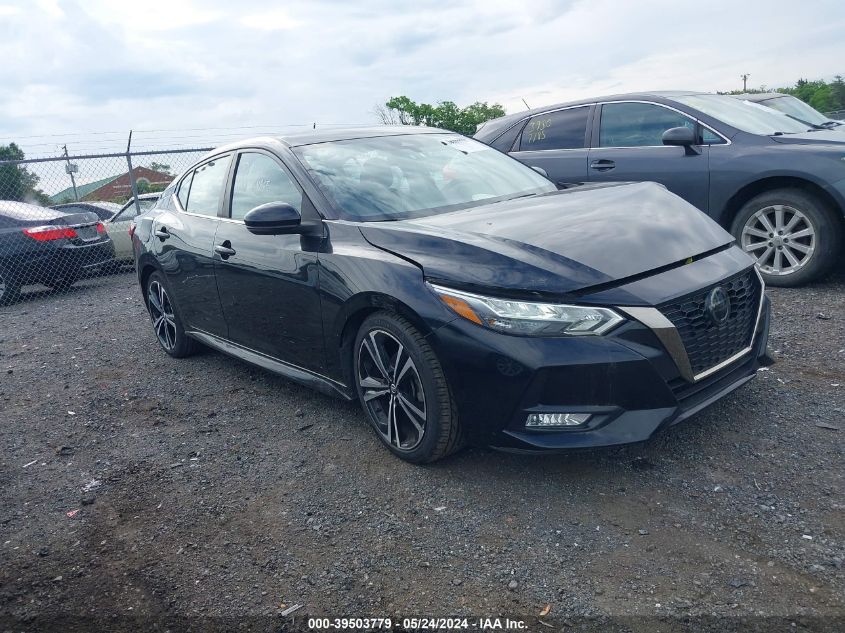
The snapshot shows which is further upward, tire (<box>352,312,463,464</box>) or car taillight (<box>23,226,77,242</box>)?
car taillight (<box>23,226,77,242</box>)

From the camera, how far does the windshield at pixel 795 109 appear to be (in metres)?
7.65

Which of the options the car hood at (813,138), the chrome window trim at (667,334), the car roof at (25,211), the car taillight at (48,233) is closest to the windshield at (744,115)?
the car hood at (813,138)

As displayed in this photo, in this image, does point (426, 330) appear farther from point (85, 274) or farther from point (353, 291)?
point (85, 274)

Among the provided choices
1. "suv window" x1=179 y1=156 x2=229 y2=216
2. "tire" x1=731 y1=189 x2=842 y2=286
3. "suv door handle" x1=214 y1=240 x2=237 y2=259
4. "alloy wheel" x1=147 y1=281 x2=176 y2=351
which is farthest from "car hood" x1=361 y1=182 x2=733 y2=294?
"alloy wheel" x1=147 y1=281 x2=176 y2=351

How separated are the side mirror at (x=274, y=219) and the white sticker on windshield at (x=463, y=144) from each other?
1.36m

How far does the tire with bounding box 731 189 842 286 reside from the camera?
586 cm

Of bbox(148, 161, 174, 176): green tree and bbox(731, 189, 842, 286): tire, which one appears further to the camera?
bbox(148, 161, 174, 176): green tree

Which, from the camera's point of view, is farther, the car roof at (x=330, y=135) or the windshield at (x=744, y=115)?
the windshield at (x=744, y=115)

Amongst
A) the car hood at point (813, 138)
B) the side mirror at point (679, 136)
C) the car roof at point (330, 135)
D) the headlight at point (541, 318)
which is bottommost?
the headlight at point (541, 318)

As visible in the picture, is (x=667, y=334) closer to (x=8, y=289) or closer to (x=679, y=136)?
(x=679, y=136)

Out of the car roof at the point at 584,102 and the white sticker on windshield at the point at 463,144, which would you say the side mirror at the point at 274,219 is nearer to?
the white sticker on windshield at the point at 463,144

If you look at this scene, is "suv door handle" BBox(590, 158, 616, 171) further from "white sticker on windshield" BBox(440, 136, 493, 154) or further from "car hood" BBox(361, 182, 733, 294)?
"car hood" BBox(361, 182, 733, 294)

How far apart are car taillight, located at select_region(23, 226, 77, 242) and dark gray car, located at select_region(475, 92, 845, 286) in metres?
6.44

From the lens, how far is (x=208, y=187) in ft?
16.7
